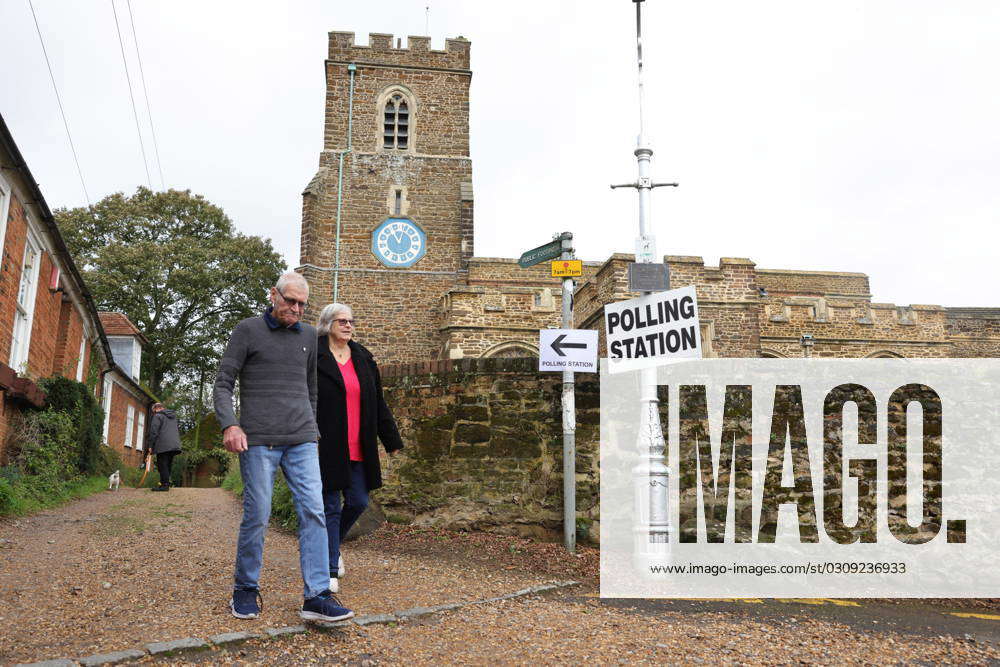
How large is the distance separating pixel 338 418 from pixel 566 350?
2.51m

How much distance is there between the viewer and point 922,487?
6754mm

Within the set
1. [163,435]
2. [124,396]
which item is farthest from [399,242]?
[163,435]

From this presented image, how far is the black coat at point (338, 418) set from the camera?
4.49 metres

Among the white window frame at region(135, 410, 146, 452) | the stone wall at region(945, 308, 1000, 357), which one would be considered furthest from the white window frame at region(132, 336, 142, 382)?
the stone wall at region(945, 308, 1000, 357)

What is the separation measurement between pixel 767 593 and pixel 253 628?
3845mm

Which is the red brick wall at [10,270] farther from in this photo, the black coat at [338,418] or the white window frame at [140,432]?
the white window frame at [140,432]

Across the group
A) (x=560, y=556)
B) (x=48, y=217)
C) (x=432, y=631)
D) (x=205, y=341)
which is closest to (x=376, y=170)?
(x=205, y=341)

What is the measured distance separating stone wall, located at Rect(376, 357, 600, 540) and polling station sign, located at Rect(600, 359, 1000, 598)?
0.37 m

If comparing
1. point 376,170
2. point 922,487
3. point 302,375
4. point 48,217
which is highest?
point 376,170

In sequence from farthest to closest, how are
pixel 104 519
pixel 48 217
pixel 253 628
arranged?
pixel 48 217 < pixel 104 519 < pixel 253 628

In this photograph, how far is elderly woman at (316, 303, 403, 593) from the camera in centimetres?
451

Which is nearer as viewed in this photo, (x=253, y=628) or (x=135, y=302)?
(x=253, y=628)

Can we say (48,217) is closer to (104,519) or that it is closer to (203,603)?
(104,519)

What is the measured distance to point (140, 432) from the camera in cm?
2398
